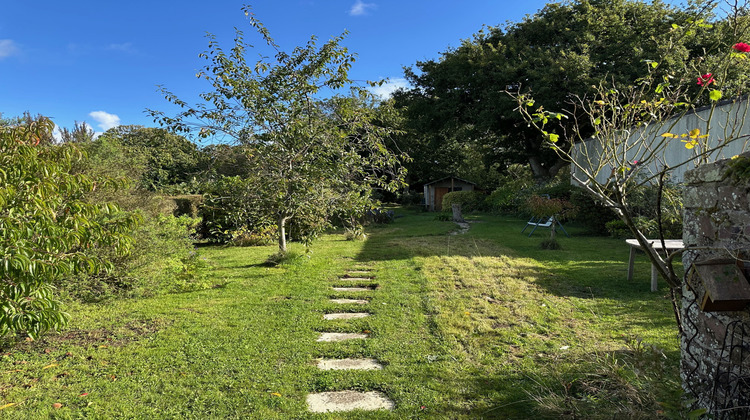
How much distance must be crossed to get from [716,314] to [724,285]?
0.28 metres

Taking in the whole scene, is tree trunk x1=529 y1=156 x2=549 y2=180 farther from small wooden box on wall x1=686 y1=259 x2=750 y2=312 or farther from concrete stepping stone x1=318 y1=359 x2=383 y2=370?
small wooden box on wall x1=686 y1=259 x2=750 y2=312

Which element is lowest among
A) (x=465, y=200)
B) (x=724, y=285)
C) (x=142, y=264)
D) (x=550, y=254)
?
(x=550, y=254)

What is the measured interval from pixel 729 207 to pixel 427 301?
3.82 metres

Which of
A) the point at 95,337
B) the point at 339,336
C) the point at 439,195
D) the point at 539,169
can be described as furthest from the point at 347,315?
the point at 439,195

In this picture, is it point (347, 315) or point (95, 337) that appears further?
point (347, 315)

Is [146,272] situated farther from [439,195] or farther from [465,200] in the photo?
[439,195]

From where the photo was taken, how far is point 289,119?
21.8ft

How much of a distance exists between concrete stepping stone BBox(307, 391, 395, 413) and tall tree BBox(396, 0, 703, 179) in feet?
43.8

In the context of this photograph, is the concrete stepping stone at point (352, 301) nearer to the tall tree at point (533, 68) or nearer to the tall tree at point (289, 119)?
the tall tree at point (289, 119)

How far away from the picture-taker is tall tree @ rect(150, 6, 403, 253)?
21.1 ft

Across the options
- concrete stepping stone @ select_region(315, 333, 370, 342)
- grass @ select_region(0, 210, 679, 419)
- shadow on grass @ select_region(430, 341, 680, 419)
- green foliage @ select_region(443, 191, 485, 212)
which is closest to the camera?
shadow on grass @ select_region(430, 341, 680, 419)

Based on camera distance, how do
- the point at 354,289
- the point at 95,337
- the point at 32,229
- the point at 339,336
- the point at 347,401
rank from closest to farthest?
the point at 32,229 < the point at 347,401 < the point at 95,337 < the point at 339,336 < the point at 354,289

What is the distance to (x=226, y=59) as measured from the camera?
21.0 ft

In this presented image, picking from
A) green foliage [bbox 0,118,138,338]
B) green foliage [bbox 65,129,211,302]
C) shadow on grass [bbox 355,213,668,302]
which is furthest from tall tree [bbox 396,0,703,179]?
green foliage [bbox 0,118,138,338]
